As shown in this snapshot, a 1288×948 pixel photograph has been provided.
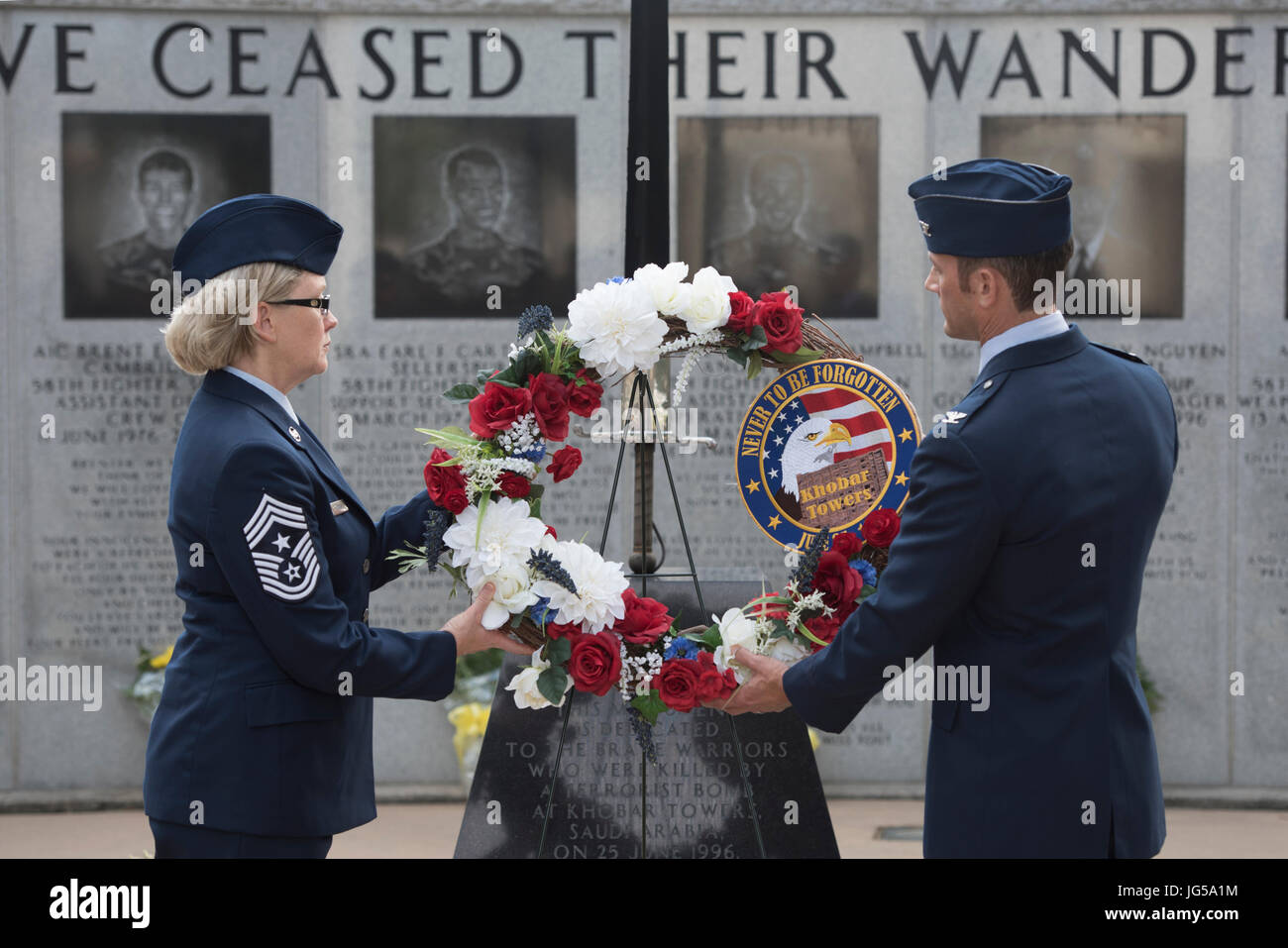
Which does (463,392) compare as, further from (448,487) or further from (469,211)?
(469,211)

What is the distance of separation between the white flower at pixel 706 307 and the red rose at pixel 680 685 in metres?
0.81

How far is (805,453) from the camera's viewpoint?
322 cm

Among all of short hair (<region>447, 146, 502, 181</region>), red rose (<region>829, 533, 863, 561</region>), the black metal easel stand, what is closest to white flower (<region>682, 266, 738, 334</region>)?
the black metal easel stand

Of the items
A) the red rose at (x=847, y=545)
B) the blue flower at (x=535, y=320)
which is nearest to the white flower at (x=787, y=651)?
the red rose at (x=847, y=545)

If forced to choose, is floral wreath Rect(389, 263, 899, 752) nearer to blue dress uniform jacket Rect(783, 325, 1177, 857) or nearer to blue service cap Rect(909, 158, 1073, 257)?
blue dress uniform jacket Rect(783, 325, 1177, 857)

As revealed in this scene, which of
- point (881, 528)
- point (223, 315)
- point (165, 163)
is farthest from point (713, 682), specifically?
point (165, 163)

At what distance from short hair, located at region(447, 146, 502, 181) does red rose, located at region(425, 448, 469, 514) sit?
4.17m

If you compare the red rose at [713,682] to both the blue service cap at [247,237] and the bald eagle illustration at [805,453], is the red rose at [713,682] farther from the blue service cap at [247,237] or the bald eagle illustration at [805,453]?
the blue service cap at [247,237]

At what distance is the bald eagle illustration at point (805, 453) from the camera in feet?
10.5

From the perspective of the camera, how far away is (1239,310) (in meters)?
6.84

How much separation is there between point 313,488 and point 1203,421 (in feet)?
18.1

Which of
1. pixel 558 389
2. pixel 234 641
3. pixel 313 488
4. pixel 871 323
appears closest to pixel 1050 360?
pixel 558 389

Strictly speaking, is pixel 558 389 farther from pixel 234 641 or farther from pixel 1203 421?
pixel 1203 421

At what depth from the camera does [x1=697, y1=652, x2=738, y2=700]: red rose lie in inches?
119
